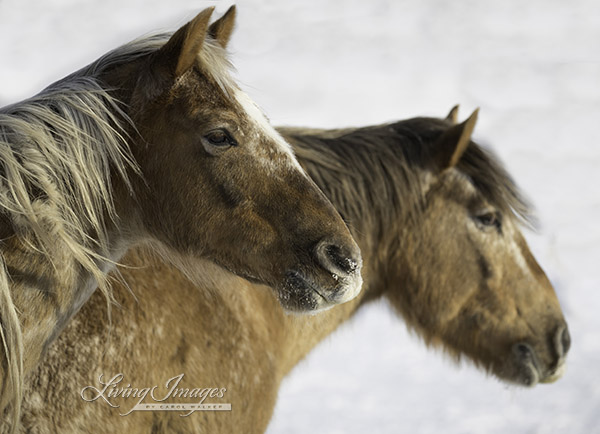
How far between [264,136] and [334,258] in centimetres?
55

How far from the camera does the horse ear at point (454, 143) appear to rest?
4418 mm

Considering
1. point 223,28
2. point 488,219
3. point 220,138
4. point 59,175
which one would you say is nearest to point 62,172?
point 59,175

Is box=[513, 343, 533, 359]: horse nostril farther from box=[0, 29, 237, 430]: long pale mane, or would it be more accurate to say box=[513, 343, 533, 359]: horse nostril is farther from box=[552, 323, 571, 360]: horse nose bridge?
box=[0, 29, 237, 430]: long pale mane

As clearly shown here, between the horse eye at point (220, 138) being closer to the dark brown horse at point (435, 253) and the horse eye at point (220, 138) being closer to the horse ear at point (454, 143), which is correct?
the dark brown horse at point (435, 253)

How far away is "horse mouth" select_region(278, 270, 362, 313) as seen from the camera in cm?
257

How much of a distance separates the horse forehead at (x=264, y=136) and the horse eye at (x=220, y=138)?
11cm

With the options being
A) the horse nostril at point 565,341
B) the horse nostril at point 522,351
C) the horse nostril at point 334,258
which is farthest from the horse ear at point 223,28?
the horse nostril at point 565,341

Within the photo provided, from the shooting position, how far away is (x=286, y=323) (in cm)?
403

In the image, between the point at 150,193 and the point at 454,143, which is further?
the point at 454,143

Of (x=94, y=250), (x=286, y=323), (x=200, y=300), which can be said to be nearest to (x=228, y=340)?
(x=200, y=300)

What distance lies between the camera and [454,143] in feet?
14.7

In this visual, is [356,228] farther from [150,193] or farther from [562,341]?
[150,193]

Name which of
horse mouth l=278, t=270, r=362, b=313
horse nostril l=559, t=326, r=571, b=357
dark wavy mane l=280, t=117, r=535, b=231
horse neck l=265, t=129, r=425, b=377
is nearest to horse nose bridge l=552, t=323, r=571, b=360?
horse nostril l=559, t=326, r=571, b=357

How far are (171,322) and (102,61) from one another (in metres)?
1.28
